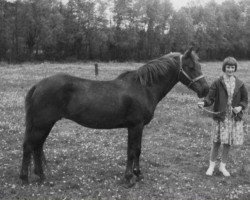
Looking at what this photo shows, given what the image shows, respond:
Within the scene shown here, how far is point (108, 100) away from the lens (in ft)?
24.5

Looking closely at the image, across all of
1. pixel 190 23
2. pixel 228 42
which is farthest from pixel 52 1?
pixel 228 42

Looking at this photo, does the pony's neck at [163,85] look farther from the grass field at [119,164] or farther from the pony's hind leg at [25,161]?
the pony's hind leg at [25,161]

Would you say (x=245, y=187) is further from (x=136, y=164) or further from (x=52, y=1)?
(x=52, y=1)

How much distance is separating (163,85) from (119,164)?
2538 mm

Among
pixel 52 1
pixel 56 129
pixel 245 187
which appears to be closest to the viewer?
pixel 245 187

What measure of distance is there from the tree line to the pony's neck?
47.8 metres

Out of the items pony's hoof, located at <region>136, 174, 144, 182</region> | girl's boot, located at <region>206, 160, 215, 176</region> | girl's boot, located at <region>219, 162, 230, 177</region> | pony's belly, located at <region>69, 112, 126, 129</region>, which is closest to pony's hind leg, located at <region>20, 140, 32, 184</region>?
pony's belly, located at <region>69, 112, 126, 129</region>

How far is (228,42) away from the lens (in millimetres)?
97812

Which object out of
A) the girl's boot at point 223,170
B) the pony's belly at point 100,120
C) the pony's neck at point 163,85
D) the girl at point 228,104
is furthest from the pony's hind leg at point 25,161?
the girl's boot at point 223,170

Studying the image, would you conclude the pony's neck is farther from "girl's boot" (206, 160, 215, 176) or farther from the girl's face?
"girl's boot" (206, 160, 215, 176)

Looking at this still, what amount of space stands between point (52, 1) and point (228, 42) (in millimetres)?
50798

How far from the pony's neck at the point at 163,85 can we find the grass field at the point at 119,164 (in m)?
1.96

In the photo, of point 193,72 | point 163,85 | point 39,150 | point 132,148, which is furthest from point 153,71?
point 39,150

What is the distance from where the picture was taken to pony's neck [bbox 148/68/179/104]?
25.7 ft
